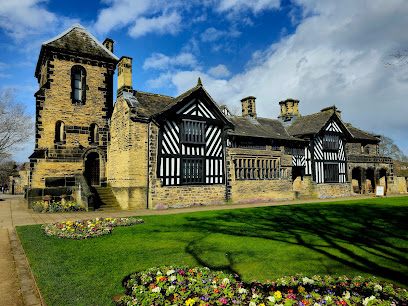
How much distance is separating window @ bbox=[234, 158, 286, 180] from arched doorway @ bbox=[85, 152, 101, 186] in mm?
10093

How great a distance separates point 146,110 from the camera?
16484 millimetres

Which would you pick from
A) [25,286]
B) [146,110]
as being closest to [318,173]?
[146,110]

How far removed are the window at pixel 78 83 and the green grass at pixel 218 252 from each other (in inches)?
474

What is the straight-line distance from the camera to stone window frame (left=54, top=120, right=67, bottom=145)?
1784cm

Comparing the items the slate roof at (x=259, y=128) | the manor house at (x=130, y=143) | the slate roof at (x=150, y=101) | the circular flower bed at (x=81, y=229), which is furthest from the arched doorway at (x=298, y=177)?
the circular flower bed at (x=81, y=229)

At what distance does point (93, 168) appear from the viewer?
18.8 metres

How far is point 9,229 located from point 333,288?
10.1m

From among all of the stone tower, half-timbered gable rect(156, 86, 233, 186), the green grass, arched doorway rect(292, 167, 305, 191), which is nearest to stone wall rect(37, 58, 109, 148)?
the stone tower

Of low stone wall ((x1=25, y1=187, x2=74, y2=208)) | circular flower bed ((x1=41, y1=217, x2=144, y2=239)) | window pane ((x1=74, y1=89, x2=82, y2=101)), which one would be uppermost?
window pane ((x1=74, y1=89, x2=82, y2=101))

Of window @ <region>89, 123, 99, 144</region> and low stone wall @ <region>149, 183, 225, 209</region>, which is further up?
window @ <region>89, 123, 99, 144</region>

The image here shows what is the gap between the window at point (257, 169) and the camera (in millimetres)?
19641

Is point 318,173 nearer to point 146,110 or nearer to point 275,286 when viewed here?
point 146,110

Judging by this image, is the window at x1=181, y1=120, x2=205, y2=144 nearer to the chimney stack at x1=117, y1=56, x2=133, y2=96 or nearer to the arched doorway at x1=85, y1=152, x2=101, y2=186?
the chimney stack at x1=117, y1=56, x2=133, y2=96

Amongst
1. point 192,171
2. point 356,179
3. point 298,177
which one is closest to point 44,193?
point 192,171
